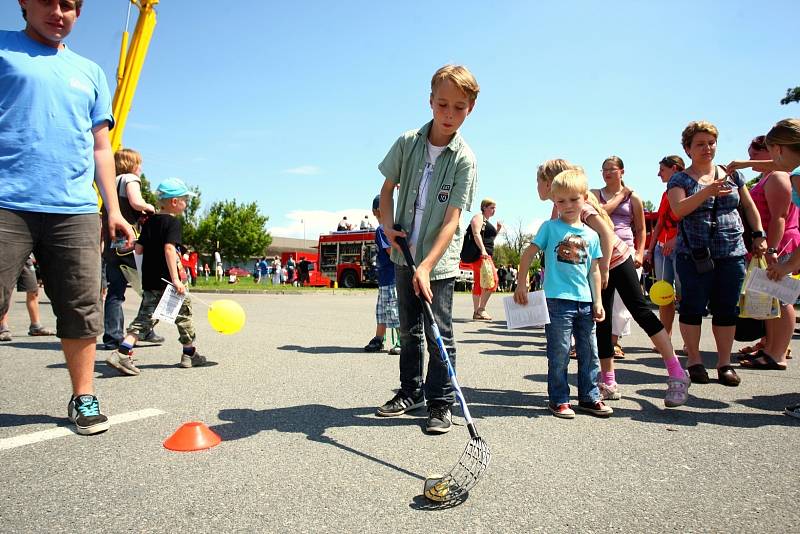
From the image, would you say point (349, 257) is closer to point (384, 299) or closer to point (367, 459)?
point (384, 299)

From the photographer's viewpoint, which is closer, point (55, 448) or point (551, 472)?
point (551, 472)

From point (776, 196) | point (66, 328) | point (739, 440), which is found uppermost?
point (776, 196)

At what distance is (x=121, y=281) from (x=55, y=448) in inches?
126

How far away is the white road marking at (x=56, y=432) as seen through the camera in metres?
2.72

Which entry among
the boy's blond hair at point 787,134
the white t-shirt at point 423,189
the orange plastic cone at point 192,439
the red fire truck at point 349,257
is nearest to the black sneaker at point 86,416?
the orange plastic cone at point 192,439

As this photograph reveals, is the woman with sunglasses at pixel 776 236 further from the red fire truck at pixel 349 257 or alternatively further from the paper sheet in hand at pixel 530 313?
the red fire truck at pixel 349 257

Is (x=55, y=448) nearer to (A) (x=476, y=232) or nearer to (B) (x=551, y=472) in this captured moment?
(B) (x=551, y=472)

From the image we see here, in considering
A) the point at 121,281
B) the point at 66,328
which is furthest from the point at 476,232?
the point at 66,328

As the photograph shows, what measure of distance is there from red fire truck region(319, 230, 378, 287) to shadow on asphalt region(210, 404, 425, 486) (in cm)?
2306

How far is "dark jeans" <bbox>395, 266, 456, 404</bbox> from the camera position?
3.23 meters

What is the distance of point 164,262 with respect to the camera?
195 inches

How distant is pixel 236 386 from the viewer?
4113mm

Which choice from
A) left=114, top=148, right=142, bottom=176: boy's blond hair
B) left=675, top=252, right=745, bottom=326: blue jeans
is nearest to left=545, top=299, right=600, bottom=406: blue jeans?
left=675, top=252, right=745, bottom=326: blue jeans

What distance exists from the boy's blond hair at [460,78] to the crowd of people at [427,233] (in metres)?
0.01
